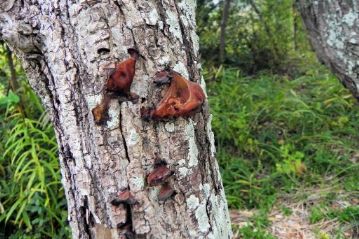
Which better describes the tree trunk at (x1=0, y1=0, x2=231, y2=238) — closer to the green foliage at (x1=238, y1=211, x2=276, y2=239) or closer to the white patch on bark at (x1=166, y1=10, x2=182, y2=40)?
the white patch on bark at (x1=166, y1=10, x2=182, y2=40)

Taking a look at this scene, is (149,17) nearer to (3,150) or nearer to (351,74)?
(351,74)

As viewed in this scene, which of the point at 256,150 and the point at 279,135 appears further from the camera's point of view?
the point at 279,135

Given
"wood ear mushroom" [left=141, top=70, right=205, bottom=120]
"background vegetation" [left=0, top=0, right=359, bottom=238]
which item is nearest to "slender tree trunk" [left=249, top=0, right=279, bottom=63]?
"background vegetation" [left=0, top=0, right=359, bottom=238]

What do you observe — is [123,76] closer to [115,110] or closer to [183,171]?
[115,110]

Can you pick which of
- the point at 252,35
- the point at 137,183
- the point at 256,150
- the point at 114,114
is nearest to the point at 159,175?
the point at 137,183

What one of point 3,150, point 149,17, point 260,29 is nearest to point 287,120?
point 260,29

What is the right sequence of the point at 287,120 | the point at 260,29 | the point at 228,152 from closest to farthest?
the point at 228,152 < the point at 287,120 < the point at 260,29
